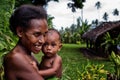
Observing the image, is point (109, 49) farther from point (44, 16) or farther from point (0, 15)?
point (44, 16)

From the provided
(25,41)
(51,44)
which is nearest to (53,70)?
(51,44)

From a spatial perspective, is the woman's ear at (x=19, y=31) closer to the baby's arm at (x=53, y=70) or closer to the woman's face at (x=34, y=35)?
the woman's face at (x=34, y=35)

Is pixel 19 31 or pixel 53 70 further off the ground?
pixel 19 31

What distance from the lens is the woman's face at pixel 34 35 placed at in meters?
2.10

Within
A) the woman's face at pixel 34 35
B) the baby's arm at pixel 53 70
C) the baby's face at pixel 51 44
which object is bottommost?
the baby's arm at pixel 53 70

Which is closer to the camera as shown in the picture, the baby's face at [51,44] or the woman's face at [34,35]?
the woman's face at [34,35]

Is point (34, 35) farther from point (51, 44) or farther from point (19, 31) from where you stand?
point (51, 44)

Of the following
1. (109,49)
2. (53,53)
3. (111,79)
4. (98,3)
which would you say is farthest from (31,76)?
(98,3)

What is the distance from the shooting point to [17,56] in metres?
2.06

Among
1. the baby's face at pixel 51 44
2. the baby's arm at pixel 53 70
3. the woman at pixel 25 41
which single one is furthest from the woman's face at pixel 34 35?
the baby's face at pixel 51 44

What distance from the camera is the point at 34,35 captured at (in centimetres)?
211

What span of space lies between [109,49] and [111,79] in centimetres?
1926

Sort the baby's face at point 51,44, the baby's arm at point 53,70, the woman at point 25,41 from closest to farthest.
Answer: the woman at point 25,41 → the baby's arm at point 53,70 → the baby's face at point 51,44

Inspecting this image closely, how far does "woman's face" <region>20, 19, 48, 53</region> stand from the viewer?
2.10m
